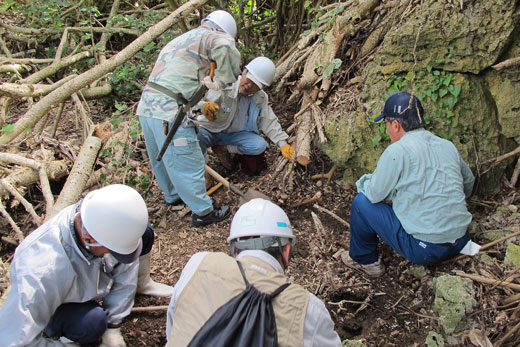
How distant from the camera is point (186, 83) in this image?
Result: 3.53 metres

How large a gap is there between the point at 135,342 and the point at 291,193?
2.08m

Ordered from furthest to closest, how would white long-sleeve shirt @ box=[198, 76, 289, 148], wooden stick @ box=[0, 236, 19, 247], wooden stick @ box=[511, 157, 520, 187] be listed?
white long-sleeve shirt @ box=[198, 76, 289, 148] → wooden stick @ box=[0, 236, 19, 247] → wooden stick @ box=[511, 157, 520, 187]

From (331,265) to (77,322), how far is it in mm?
1984

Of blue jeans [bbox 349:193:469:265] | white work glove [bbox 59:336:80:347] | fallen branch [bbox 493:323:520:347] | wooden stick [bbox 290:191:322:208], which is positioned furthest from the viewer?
→ wooden stick [bbox 290:191:322:208]

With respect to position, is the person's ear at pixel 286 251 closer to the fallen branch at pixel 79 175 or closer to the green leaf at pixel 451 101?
the green leaf at pixel 451 101

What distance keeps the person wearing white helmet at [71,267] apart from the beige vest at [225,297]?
711mm

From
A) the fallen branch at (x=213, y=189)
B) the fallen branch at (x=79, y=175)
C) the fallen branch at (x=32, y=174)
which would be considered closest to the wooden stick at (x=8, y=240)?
the fallen branch at (x=32, y=174)

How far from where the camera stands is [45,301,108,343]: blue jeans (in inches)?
90.7

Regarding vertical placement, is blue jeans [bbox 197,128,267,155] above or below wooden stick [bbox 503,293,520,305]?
above

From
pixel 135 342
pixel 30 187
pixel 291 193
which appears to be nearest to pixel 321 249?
pixel 291 193

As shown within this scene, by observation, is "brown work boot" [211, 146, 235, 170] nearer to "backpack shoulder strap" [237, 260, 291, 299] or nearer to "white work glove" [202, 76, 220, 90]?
"white work glove" [202, 76, 220, 90]

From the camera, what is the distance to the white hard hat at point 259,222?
1.79 m

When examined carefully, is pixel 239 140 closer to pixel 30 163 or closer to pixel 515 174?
pixel 30 163

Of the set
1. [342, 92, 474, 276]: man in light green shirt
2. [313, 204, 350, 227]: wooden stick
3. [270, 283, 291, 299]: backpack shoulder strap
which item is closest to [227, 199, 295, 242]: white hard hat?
[270, 283, 291, 299]: backpack shoulder strap
